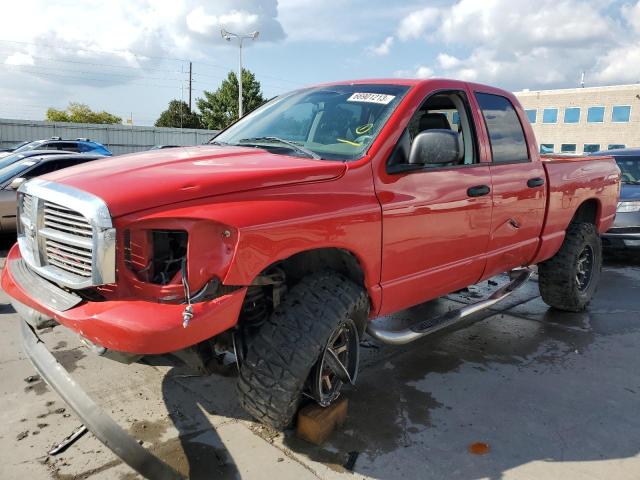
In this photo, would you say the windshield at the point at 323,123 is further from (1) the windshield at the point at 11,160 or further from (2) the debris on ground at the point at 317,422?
(1) the windshield at the point at 11,160

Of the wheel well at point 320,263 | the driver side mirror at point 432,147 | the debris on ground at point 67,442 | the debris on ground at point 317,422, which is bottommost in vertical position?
the debris on ground at point 67,442

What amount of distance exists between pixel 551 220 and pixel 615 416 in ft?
6.12

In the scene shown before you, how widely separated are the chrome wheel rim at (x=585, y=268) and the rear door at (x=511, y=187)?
1223 mm

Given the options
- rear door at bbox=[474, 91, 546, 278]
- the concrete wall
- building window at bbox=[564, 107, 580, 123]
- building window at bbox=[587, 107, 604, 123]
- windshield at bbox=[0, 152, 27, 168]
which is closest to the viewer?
rear door at bbox=[474, 91, 546, 278]

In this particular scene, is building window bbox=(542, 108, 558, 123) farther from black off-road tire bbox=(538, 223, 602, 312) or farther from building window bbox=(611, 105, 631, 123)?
black off-road tire bbox=(538, 223, 602, 312)

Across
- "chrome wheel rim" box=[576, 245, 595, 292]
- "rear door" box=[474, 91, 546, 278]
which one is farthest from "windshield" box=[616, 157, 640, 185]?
"rear door" box=[474, 91, 546, 278]

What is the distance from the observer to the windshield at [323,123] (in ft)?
10.6

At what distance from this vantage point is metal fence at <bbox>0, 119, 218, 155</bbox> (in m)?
29.9

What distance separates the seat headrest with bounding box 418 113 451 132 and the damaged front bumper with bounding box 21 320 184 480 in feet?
9.55

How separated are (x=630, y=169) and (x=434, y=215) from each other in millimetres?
6996

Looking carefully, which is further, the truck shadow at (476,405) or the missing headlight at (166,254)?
the truck shadow at (476,405)

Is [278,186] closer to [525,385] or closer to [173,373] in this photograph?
[173,373]

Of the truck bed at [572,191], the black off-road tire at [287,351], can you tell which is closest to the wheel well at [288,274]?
the black off-road tire at [287,351]

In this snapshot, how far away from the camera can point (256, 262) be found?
2461mm
